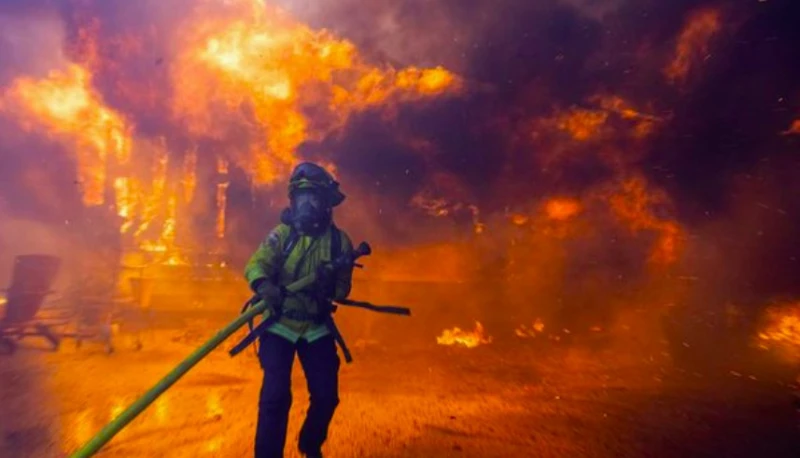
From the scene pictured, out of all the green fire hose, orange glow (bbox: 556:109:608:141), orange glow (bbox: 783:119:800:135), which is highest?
orange glow (bbox: 556:109:608:141)

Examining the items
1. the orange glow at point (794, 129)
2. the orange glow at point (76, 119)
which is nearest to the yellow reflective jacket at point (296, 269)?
the orange glow at point (794, 129)

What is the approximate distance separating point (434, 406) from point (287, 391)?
2729 millimetres

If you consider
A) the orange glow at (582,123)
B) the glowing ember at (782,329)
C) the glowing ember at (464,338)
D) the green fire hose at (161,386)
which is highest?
the orange glow at (582,123)

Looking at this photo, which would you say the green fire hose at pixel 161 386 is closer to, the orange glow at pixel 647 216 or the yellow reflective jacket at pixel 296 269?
the yellow reflective jacket at pixel 296 269

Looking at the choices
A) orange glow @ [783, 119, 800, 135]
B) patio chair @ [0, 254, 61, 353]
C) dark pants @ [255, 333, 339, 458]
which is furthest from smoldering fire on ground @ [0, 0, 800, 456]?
dark pants @ [255, 333, 339, 458]

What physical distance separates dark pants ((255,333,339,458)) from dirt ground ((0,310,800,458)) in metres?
0.68

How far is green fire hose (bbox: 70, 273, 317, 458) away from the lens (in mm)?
2490

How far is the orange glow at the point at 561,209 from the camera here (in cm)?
1296

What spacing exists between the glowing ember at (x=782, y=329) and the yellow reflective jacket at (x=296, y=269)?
33.1 feet

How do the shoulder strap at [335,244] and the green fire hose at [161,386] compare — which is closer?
the green fire hose at [161,386]

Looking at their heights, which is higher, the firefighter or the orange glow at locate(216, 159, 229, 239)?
the orange glow at locate(216, 159, 229, 239)

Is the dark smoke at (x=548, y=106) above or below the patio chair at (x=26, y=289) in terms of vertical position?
above

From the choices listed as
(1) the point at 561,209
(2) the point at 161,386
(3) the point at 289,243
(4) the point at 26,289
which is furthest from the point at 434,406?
(4) the point at 26,289

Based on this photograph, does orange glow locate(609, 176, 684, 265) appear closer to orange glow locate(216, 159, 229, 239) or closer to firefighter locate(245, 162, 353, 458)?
firefighter locate(245, 162, 353, 458)
